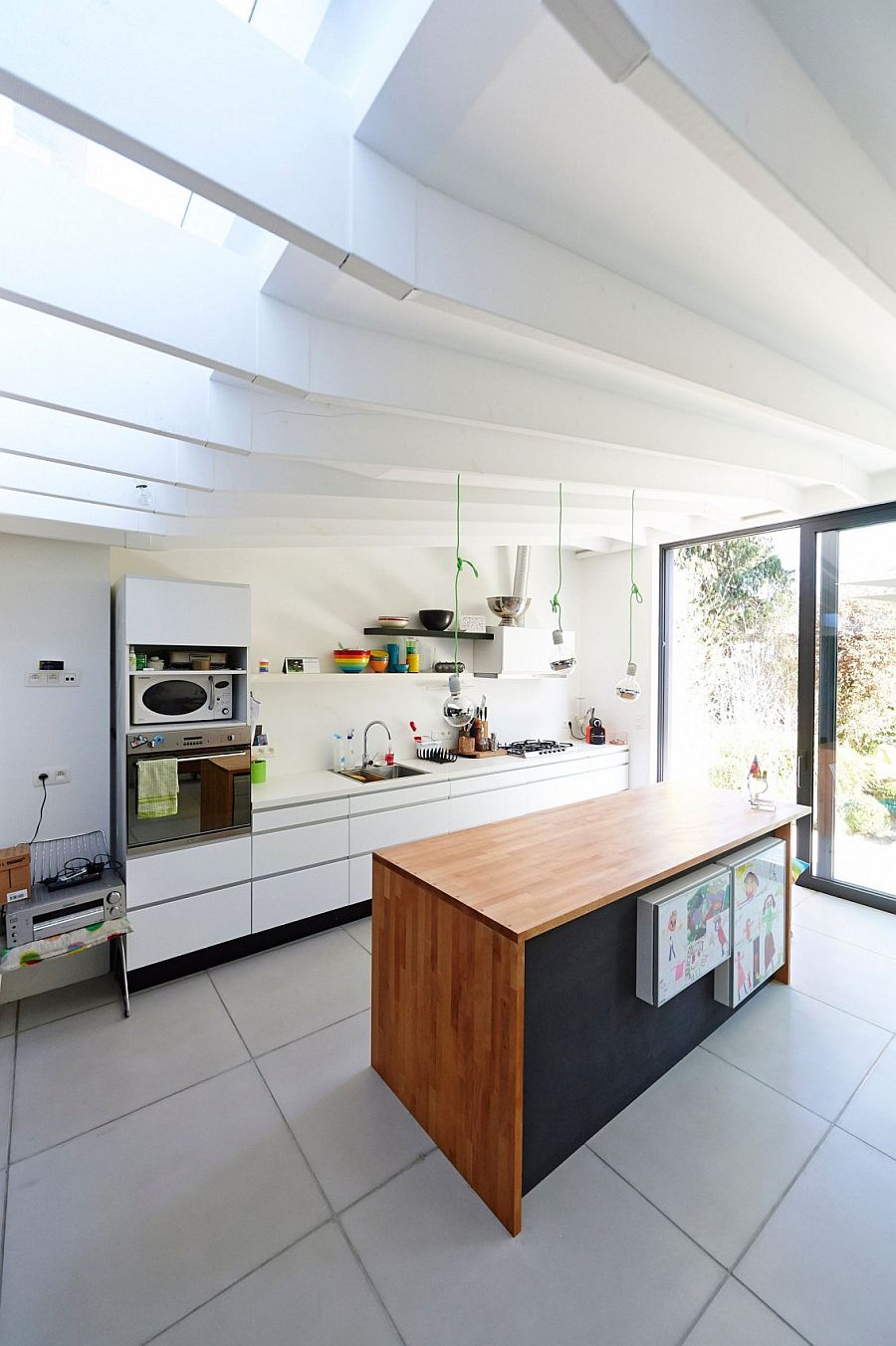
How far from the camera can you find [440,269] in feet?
3.61

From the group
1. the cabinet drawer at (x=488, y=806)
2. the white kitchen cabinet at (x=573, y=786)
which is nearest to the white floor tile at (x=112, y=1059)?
the cabinet drawer at (x=488, y=806)

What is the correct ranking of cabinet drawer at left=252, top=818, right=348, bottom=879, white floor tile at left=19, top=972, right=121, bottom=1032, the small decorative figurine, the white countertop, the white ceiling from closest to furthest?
1. the white ceiling
2. white floor tile at left=19, top=972, right=121, bottom=1032
3. the small decorative figurine
4. cabinet drawer at left=252, top=818, right=348, bottom=879
5. the white countertop

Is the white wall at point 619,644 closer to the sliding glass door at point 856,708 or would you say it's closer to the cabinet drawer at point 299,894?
the sliding glass door at point 856,708

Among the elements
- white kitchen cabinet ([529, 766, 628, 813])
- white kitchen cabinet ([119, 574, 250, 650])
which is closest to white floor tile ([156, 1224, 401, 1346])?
white kitchen cabinet ([119, 574, 250, 650])

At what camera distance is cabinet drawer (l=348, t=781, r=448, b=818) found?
143 inches

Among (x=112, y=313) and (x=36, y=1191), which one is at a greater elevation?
(x=112, y=313)

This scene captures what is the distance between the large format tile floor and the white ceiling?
2.37m

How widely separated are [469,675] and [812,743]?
2.62 meters

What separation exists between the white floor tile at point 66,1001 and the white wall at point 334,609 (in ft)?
4.93

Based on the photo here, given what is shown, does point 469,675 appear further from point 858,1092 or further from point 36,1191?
point 36,1191

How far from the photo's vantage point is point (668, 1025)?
7.72ft

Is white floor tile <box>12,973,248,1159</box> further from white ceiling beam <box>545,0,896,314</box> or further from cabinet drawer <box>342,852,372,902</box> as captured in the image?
white ceiling beam <box>545,0,896,314</box>

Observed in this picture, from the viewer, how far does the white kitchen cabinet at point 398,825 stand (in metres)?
3.63

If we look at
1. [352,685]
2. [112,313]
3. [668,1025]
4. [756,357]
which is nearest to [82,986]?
[352,685]
